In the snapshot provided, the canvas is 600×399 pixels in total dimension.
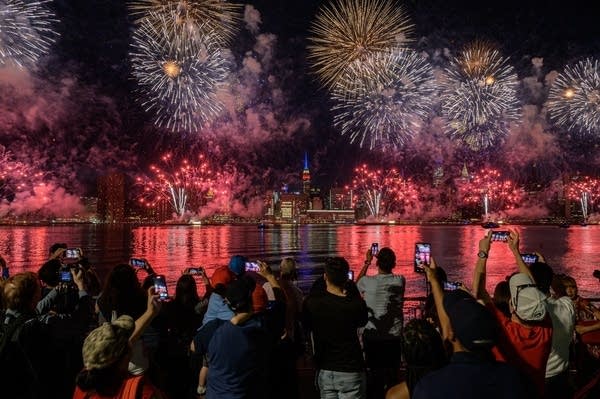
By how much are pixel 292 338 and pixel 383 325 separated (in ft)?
4.13

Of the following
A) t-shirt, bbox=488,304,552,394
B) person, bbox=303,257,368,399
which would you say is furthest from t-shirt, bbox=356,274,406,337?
t-shirt, bbox=488,304,552,394

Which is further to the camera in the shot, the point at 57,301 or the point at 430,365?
the point at 57,301

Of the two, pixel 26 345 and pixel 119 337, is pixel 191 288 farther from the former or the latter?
pixel 119 337

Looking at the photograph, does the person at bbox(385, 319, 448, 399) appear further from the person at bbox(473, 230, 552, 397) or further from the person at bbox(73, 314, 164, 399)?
the person at bbox(73, 314, 164, 399)

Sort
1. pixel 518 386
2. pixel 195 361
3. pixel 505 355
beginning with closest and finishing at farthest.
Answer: pixel 518 386 → pixel 505 355 → pixel 195 361

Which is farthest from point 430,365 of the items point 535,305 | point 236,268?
point 236,268

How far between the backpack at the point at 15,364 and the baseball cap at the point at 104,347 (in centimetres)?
166

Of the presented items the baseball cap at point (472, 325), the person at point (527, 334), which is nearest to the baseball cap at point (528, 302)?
the person at point (527, 334)

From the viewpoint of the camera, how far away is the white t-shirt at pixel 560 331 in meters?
4.16

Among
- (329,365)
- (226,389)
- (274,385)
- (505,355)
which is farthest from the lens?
(274,385)

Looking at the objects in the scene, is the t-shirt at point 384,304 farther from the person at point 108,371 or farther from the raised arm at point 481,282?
the person at point 108,371

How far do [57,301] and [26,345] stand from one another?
4.24 ft

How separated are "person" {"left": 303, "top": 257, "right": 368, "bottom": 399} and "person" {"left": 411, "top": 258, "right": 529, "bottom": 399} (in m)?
1.79

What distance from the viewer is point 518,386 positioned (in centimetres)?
269
